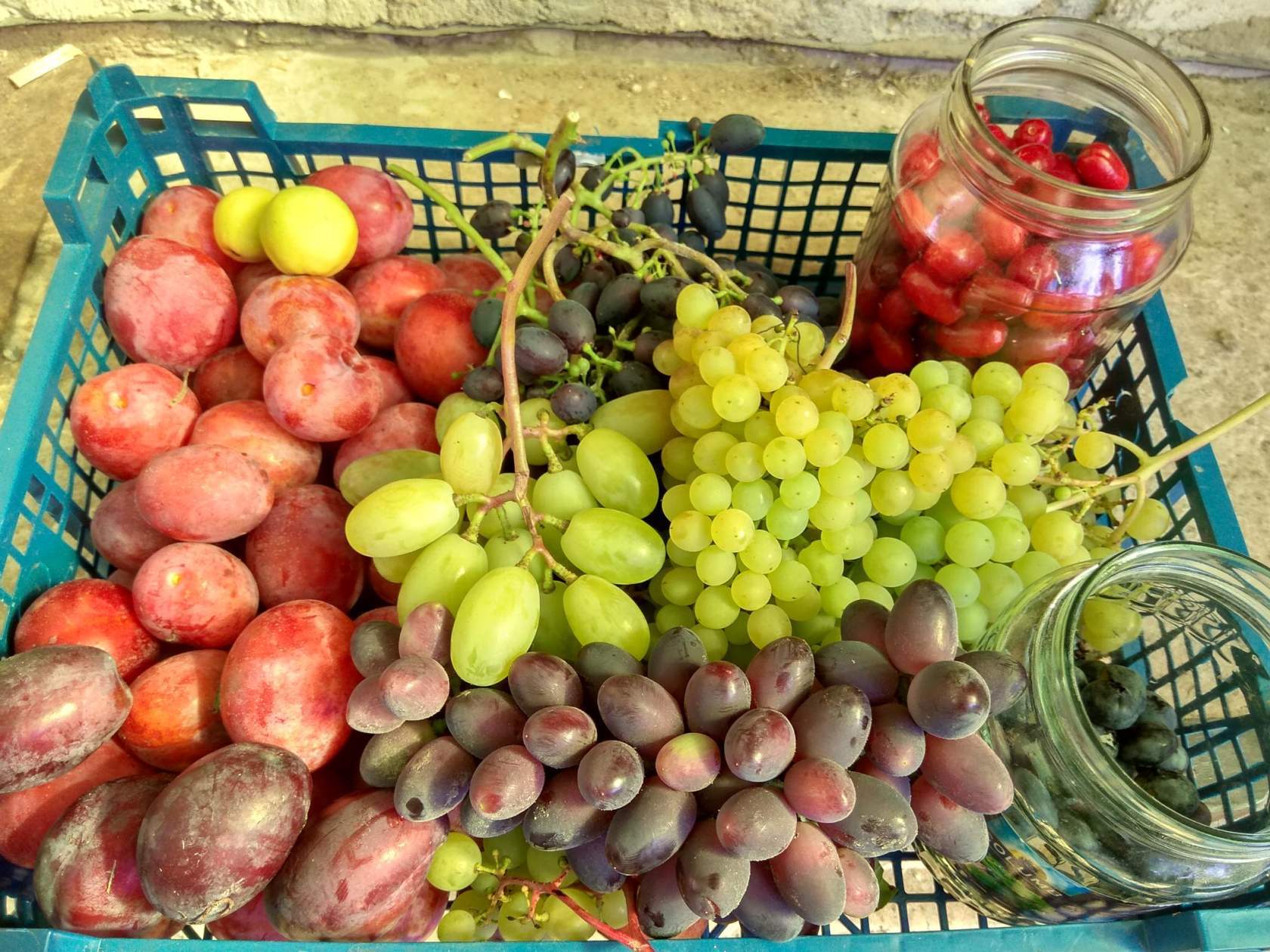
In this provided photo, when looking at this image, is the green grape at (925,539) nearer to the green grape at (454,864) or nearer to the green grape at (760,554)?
the green grape at (760,554)

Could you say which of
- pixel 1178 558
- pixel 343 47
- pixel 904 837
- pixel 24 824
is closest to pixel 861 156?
pixel 1178 558

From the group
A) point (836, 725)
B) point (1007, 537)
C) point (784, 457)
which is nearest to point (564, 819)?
point (836, 725)

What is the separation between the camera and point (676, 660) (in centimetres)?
53

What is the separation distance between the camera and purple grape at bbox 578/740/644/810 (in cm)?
45

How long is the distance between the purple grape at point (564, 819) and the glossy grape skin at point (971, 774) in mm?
190

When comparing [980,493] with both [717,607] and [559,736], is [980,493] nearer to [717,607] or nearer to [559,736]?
[717,607]

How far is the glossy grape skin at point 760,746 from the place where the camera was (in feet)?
1.49

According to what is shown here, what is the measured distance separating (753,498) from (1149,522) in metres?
0.35

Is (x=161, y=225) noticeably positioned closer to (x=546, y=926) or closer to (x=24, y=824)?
(x=24, y=824)

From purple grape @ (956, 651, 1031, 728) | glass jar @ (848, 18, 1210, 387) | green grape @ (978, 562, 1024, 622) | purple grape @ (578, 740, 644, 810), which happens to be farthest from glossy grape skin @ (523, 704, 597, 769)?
glass jar @ (848, 18, 1210, 387)

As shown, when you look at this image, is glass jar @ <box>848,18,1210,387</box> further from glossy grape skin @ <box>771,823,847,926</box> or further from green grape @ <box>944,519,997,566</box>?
glossy grape skin @ <box>771,823,847,926</box>

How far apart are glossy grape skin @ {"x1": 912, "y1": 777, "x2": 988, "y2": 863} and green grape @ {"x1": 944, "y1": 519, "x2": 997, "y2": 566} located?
18cm

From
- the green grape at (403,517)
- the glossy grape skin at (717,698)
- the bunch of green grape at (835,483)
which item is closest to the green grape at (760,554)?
the bunch of green grape at (835,483)

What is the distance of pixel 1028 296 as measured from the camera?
68 centimetres
